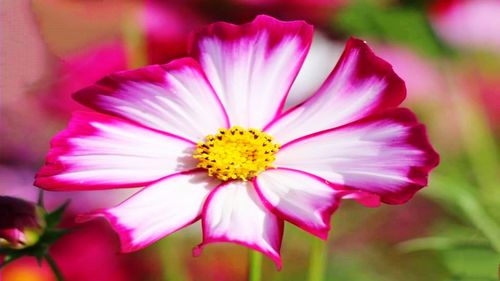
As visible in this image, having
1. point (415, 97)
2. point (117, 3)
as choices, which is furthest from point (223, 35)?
point (415, 97)

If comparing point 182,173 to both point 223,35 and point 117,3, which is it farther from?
point 117,3

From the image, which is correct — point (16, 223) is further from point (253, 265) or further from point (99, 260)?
point (99, 260)

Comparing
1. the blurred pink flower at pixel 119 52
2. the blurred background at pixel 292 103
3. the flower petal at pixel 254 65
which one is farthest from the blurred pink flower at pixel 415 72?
the flower petal at pixel 254 65

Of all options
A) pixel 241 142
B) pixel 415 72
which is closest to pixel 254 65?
pixel 241 142

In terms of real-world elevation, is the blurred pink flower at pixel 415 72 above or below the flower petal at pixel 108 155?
below

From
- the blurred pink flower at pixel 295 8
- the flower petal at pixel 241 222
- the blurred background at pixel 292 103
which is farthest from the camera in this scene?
the blurred pink flower at pixel 295 8

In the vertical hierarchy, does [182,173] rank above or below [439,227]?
above

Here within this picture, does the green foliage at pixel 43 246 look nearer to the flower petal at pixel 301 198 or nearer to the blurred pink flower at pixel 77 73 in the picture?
the flower petal at pixel 301 198
